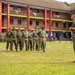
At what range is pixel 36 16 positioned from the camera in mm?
64312

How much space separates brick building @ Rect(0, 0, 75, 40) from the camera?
5809 cm

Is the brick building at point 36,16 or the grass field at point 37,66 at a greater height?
the brick building at point 36,16

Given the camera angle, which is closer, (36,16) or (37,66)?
(37,66)

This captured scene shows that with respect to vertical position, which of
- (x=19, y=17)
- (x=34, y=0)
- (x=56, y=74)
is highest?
(x=34, y=0)

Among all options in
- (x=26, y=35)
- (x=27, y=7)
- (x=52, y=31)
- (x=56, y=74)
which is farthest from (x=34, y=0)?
(x=56, y=74)

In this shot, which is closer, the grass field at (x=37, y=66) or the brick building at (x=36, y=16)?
the grass field at (x=37, y=66)

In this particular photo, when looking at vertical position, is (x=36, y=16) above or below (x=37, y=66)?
above

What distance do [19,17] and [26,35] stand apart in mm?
41122

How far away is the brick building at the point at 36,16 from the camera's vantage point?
58088 mm

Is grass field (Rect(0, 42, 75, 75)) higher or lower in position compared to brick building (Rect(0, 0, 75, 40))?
lower

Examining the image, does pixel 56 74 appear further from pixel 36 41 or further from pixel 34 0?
pixel 34 0

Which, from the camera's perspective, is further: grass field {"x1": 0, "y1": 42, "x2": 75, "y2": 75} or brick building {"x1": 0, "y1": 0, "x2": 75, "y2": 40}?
brick building {"x1": 0, "y1": 0, "x2": 75, "y2": 40}

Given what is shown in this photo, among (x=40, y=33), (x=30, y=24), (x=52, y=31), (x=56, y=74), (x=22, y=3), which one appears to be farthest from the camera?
A: (x=52, y=31)

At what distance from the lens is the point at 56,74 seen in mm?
8672
